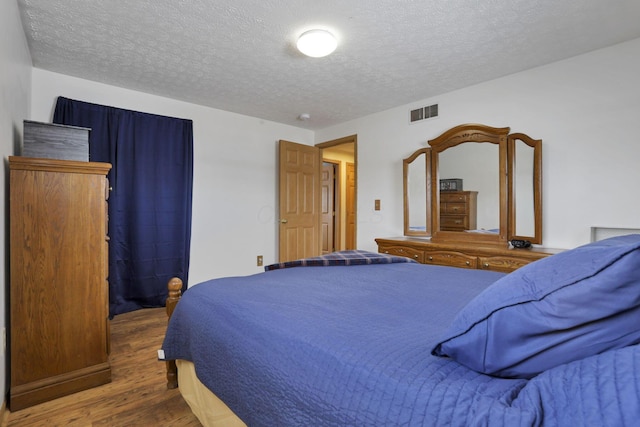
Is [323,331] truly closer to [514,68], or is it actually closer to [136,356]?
Result: [136,356]

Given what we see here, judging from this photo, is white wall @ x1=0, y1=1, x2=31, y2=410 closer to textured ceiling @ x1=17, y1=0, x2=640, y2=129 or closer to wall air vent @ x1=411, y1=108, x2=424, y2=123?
textured ceiling @ x1=17, y1=0, x2=640, y2=129

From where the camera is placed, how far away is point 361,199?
428 cm

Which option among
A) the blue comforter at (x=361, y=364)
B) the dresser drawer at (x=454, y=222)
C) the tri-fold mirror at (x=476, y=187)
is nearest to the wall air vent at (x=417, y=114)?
the tri-fold mirror at (x=476, y=187)

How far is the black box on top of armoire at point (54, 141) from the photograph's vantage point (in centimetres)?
194

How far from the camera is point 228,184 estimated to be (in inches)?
160

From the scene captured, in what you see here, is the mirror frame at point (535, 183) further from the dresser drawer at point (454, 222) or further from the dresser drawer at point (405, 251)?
the dresser drawer at point (405, 251)

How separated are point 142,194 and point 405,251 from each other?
9.27 ft

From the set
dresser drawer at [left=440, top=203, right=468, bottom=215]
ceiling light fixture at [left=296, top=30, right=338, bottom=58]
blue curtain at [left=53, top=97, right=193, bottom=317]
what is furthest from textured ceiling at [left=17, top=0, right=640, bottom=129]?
dresser drawer at [left=440, top=203, right=468, bottom=215]

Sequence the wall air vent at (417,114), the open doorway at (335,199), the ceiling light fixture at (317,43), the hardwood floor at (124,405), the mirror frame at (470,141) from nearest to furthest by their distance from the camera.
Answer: the hardwood floor at (124,405) < the ceiling light fixture at (317,43) < the mirror frame at (470,141) < the wall air vent at (417,114) < the open doorway at (335,199)

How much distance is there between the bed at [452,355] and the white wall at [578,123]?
186 centimetres

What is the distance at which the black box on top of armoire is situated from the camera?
6.37ft

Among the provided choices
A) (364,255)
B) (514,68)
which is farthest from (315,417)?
(514,68)

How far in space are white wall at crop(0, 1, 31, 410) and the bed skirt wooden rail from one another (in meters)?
0.80

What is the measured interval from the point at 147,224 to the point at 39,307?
163 centimetres
